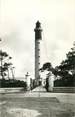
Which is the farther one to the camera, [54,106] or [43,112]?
[54,106]

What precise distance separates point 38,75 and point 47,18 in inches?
1256

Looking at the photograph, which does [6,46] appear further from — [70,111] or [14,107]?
[70,111]

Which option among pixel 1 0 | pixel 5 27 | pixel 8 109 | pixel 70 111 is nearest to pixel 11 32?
pixel 5 27

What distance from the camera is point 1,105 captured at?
975 cm

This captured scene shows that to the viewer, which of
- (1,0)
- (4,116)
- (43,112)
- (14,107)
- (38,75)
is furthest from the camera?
(38,75)

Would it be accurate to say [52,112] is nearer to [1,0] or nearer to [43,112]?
[43,112]

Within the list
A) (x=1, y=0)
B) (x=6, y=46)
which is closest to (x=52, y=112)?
(x=6, y=46)

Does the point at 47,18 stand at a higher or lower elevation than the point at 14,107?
higher

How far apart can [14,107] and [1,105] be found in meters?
0.44

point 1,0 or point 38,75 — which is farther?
point 38,75

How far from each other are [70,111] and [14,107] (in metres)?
1.93

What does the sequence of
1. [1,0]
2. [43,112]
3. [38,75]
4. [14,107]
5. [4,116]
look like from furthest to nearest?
[38,75] < [14,107] < [43,112] < [4,116] < [1,0]

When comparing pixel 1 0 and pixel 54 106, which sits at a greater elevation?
pixel 1 0

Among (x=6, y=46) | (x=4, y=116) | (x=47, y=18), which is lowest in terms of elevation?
(x=4, y=116)
